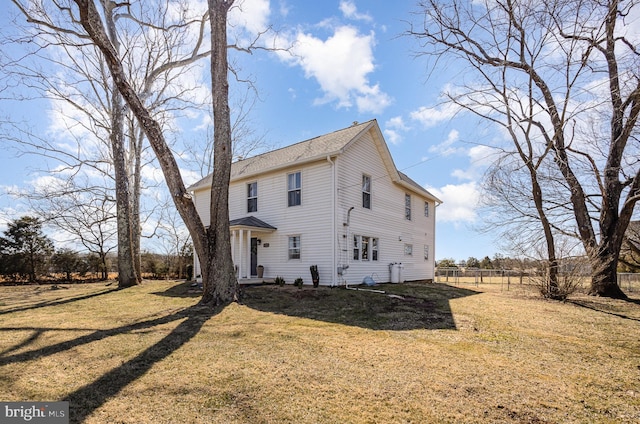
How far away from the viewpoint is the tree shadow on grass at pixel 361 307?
22.7ft

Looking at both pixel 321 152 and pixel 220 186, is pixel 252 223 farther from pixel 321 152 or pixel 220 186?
pixel 220 186

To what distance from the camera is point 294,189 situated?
13609 mm

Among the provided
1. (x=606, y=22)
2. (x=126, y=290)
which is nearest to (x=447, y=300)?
(x=606, y=22)

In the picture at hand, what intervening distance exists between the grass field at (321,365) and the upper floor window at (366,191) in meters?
6.58

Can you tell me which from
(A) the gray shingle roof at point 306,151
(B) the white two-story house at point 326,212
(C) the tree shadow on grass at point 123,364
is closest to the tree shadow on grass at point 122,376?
(C) the tree shadow on grass at point 123,364

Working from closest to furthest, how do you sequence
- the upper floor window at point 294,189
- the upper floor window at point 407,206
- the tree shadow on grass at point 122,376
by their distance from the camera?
the tree shadow on grass at point 122,376, the upper floor window at point 294,189, the upper floor window at point 407,206

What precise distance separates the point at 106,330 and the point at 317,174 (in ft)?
28.5

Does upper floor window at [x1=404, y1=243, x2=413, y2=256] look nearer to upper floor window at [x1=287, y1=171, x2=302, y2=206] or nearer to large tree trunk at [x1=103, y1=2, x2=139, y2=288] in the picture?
upper floor window at [x1=287, y1=171, x2=302, y2=206]

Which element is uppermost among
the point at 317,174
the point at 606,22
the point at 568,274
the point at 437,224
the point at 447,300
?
the point at 606,22

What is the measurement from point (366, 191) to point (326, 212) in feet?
8.56

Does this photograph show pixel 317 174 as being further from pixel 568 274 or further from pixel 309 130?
pixel 568 274

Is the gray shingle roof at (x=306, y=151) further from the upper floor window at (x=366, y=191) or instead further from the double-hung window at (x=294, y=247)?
the double-hung window at (x=294, y=247)

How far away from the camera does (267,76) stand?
47.0ft

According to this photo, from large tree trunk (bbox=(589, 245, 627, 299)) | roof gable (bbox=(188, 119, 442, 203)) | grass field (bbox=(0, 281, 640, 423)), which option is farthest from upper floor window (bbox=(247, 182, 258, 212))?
large tree trunk (bbox=(589, 245, 627, 299))
